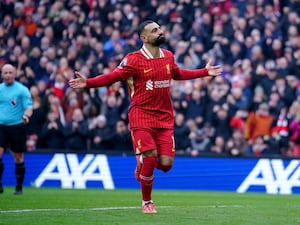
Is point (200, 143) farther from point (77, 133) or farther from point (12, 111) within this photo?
point (12, 111)

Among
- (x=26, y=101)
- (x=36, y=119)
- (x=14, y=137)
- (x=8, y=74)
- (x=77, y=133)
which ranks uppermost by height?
(x=36, y=119)

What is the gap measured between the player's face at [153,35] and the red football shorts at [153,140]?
128 cm

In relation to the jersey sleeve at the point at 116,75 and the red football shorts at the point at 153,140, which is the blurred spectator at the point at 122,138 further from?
the jersey sleeve at the point at 116,75

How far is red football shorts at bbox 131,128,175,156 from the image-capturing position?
41.9ft

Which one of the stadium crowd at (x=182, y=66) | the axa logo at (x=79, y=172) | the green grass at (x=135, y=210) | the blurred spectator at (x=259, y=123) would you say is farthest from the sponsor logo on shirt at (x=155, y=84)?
the blurred spectator at (x=259, y=123)

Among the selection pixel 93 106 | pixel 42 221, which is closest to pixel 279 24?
pixel 93 106

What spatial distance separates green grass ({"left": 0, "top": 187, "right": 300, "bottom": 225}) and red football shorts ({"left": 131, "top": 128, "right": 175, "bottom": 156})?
0.92 meters

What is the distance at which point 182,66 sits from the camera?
2411 centimetres

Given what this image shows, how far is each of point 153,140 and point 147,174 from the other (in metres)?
0.51

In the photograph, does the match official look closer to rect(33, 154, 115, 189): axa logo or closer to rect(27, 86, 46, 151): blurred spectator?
rect(33, 154, 115, 189): axa logo

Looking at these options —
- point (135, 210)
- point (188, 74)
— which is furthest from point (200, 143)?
point (135, 210)

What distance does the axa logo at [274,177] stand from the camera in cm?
2083

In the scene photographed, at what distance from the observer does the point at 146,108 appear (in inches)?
508

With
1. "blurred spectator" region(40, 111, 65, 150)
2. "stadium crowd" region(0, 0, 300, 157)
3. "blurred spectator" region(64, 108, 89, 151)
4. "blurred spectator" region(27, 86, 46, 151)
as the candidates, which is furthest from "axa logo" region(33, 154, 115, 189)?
"blurred spectator" region(27, 86, 46, 151)
